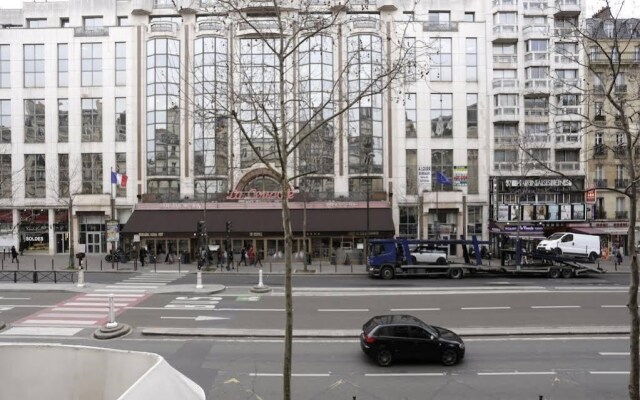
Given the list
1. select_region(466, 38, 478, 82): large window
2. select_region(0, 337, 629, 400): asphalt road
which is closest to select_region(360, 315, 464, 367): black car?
select_region(0, 337, 629, 400): asphalt road

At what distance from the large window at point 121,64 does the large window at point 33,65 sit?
7.25 metres

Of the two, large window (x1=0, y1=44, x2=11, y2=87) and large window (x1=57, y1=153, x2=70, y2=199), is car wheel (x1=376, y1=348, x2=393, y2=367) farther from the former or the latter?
large window (x1=0, y1=44, x2=11, y2=87)

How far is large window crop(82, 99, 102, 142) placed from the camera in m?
45.7

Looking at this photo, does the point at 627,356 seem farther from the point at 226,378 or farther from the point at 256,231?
the point at 256,231

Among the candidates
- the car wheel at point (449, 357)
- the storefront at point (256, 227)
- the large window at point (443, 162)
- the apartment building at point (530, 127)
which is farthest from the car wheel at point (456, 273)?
the car wheel at point (449, 357)

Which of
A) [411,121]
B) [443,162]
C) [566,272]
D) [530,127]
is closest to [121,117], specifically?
[411,121]

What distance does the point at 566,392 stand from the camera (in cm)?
1143

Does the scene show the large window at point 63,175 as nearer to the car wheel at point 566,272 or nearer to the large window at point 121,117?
the large window at point 121,117

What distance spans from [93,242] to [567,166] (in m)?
44.8

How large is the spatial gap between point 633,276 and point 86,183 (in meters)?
45.5

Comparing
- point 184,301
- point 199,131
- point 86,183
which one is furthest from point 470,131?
point 86,183

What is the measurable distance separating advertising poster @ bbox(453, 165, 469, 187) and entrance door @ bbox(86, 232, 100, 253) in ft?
111

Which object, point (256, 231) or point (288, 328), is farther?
point (256, 231)

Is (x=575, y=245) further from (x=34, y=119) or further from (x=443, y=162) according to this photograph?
(x=34, y=119)
